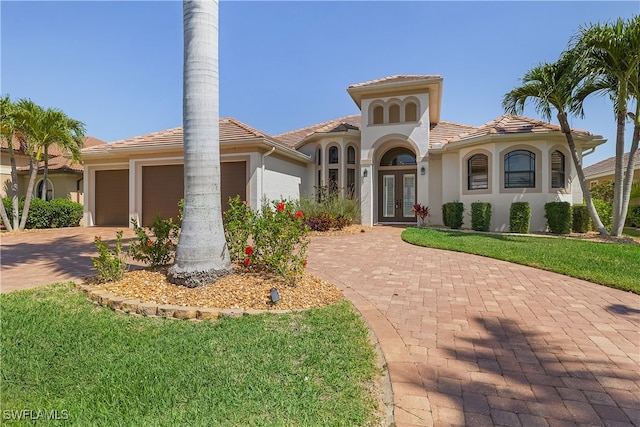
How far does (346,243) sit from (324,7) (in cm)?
735

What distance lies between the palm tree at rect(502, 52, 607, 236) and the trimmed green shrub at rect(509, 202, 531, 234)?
203cm

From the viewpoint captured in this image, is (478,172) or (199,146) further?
(478,172)

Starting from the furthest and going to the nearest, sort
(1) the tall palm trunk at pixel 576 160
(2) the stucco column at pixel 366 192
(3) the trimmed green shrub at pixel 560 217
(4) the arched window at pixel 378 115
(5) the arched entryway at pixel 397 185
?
(5) the arched entryway at pixel 397 185
(4) the arched window at pixel 378 115
(2) the stucco column at pixel 366 192
(3) the trimmed green shrub at pixel 560 217
(1) the tall palm trunk at pixel 576 160

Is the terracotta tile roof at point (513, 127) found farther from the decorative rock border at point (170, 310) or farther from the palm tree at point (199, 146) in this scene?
the decorative rock border at point (170, 310)

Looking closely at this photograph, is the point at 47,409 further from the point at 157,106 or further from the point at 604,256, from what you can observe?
the point at 157,106

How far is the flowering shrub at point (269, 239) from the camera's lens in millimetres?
4953

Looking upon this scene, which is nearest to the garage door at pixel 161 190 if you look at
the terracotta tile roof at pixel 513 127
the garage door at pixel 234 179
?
the garage door at pixel 234 179

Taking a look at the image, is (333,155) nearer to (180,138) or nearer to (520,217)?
(180,138)

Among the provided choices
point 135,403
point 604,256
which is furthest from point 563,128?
point 135,403

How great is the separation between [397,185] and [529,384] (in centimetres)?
1544

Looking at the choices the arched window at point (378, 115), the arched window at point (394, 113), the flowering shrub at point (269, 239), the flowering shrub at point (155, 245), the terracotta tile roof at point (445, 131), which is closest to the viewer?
the flowering shrub at point (269, 239)

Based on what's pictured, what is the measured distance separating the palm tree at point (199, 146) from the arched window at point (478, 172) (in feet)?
44.4

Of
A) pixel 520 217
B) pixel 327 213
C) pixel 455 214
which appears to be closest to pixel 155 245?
pixel 327 213

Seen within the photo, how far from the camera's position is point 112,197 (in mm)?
16469
